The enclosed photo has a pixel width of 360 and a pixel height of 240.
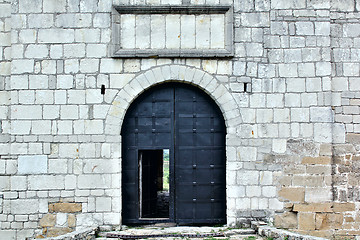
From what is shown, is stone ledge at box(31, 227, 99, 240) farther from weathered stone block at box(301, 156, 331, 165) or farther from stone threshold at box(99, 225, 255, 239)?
weathered stone block at box(301, 156, 331, 165)

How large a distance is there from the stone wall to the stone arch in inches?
0.6

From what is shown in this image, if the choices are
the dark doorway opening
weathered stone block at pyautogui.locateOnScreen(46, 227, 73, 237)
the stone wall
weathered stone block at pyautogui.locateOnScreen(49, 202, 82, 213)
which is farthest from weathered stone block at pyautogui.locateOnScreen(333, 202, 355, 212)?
weathered stone block at pyautogui.locateOnScreen(46, 227, 73, 237)

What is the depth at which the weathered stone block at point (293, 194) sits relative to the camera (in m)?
5.22

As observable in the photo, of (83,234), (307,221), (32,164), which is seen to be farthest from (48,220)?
(307,221)

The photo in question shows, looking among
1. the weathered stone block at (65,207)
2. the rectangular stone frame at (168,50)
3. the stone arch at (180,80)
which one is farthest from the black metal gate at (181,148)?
the weathered stone block at (65,207)

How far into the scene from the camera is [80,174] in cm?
522

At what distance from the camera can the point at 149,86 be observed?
5.33 meters

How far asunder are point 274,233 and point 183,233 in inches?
51.6

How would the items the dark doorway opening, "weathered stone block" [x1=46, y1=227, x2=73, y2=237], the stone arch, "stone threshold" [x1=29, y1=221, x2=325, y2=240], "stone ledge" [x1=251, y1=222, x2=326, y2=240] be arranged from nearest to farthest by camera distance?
"stone ledge" [x1=251, y1=222, x2=326, y2=240] → "stone threshold" [x1=29, y1=221, x2=325, y2=240] → "weathered stone block" [x1=46, y1=227, x2=73, y2=237] → the stone arch → the dark doorway opening

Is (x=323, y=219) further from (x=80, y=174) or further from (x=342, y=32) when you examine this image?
(x=80, y=174)

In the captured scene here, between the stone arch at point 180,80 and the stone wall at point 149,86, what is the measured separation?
16mm

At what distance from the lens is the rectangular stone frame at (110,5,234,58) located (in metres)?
5.24

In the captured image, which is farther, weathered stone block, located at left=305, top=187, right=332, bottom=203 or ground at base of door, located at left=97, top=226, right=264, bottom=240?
weathered stone block, located at left=305, top=187, right=332, bottom=203

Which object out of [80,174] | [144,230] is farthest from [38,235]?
[144,230]
